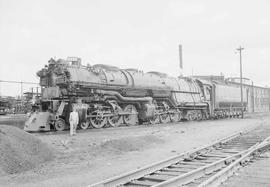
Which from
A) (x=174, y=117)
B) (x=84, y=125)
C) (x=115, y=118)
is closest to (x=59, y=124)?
(x=84, y=125)

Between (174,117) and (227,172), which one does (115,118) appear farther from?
(227,172)

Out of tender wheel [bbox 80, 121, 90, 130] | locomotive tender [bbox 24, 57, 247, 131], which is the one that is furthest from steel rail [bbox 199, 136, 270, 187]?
tender wheel [bbox 80, 121, 90, 130]

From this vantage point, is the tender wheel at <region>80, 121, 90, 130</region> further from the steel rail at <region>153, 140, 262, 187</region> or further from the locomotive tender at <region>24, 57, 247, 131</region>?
the steel rail at <region>153, 140, 262, 187</region>

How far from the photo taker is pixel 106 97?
60.8 feet

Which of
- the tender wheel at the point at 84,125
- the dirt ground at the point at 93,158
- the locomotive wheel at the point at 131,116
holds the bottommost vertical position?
the dirt ground at the point at 93,158

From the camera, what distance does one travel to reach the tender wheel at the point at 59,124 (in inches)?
640

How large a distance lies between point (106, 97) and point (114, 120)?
1.55 m

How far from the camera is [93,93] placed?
18.0 m

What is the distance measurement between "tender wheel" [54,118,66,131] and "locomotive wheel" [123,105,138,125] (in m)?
4.38

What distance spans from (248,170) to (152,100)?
1492 centimetres

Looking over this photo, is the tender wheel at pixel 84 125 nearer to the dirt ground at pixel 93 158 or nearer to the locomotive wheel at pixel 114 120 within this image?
the locomotive wheel at pixel 114 120

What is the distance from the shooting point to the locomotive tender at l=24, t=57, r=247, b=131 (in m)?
16.7

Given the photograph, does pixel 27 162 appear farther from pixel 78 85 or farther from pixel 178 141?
pixel 78 85

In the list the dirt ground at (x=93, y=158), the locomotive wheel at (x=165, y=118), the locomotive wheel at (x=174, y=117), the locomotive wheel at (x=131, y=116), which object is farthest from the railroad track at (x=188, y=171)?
the locomotive wheel at (x=174, y=117)
